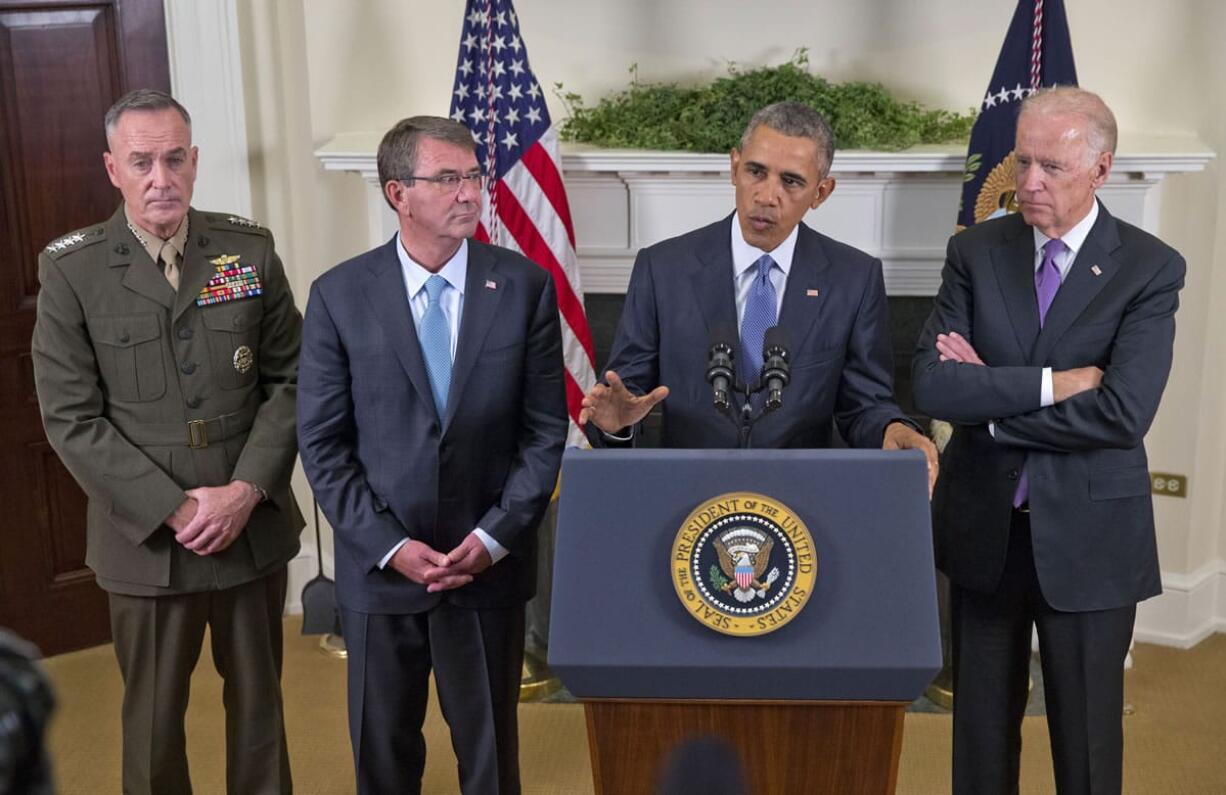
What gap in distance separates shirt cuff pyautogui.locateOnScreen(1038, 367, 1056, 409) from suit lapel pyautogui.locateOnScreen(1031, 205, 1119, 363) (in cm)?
7

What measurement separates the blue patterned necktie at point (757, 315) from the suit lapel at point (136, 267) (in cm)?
124

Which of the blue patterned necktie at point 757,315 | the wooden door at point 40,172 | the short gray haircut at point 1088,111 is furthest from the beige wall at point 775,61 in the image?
the blue patterned necktie at point 757,315

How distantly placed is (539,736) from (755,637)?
2.16m

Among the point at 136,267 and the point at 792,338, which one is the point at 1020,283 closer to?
the point at 792,338

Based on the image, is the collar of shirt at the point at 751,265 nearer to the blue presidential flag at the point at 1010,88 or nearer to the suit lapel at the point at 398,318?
the suit lapel at the point at 398,318

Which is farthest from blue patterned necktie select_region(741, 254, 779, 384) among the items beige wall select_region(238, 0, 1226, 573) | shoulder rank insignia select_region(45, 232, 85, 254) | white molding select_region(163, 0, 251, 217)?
→ white molding select_region(163, 0, 251, 217)

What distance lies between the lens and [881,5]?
4.41m

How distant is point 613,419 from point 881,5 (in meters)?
2.45

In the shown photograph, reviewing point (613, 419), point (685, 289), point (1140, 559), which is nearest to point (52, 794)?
point (613, 419)

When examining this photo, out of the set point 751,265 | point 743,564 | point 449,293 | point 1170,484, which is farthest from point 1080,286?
point 1170,484

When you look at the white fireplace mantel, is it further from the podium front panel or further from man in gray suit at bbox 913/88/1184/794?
the podium front panel

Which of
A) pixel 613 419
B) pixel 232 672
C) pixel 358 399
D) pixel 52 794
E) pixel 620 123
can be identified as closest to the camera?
pixel 52 794

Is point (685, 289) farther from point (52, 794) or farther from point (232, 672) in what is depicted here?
point (52, 794)

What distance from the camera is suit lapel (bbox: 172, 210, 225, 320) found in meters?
2.97
